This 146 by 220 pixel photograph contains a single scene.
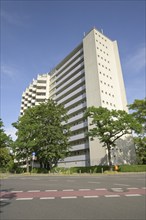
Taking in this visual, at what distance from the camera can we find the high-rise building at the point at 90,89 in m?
50.9

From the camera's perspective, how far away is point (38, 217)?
5.90m

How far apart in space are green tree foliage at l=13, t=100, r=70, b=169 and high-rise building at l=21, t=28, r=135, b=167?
21.2ft

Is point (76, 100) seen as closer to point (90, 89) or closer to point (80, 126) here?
point (90, 89)

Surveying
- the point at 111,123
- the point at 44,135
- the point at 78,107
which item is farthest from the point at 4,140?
the point at 111,123

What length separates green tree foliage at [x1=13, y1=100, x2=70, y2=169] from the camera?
1693 inches

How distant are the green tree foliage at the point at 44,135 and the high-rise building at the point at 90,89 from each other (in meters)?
6.47

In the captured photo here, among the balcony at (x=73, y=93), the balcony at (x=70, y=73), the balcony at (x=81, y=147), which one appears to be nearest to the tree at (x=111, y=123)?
the balcony at (x=81, y=147)

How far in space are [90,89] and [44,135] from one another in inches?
737

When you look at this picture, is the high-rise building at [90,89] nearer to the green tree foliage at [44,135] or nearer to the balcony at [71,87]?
the balcony at [71,87]

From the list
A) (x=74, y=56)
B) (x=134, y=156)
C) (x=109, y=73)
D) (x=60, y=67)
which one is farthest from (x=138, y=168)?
(x=60, y=67)

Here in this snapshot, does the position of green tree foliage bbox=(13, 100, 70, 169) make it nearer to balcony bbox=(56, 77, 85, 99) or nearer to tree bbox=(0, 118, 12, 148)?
tree bbox=(0, 118, 12, 148)

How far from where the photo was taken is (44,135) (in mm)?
43656

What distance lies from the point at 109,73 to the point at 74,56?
1463cm

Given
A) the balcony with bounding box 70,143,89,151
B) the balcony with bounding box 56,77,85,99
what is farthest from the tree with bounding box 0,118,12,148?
the balcony with bounding box 56,77,85,99
